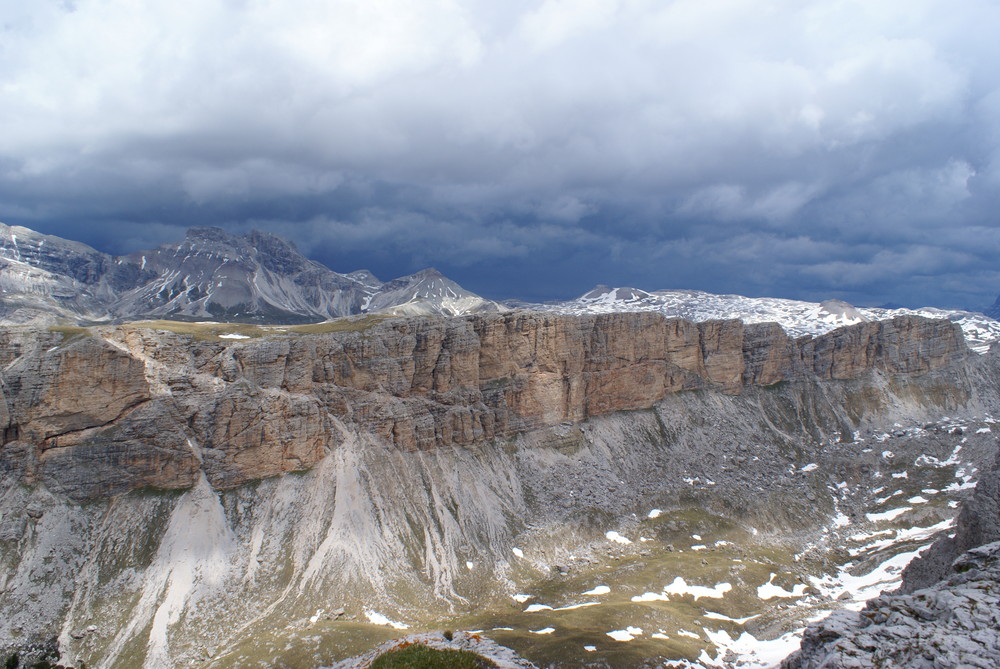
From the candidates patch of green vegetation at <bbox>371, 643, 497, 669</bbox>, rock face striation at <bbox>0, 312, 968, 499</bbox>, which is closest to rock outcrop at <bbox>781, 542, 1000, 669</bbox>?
patch of green vegetation at <bbox>371, 643, 497, 669</bbox>

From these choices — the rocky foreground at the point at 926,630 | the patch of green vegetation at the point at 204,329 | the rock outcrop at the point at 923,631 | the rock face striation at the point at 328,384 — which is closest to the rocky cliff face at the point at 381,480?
the rock face striation at the point at 328,384

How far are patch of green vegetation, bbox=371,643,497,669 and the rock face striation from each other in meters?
52.8

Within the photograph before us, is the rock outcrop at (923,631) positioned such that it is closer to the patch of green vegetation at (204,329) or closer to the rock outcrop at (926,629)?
the rock outcrop at (926,629)

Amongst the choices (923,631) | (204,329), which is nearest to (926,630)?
(923,631)

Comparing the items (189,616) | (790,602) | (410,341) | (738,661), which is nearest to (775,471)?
(790,602)

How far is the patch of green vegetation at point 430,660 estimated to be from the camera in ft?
156

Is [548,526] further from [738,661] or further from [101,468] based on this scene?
[101,468]

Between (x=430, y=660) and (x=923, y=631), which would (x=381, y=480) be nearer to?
(x=430, y=660)

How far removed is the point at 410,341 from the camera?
370 ft

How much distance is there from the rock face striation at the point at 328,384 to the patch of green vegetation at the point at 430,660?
52.8m

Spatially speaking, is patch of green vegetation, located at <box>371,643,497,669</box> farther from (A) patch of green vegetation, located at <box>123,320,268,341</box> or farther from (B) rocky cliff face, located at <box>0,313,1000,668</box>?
(A) patch of green vegetation, located at <box>123,320,268,341</box>

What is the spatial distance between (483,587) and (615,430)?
169 ft

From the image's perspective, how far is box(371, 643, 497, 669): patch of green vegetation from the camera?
47.7m

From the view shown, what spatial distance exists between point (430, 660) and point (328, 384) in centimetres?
6428
